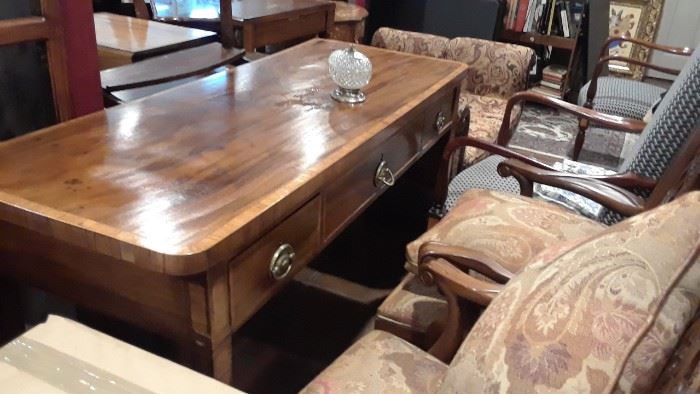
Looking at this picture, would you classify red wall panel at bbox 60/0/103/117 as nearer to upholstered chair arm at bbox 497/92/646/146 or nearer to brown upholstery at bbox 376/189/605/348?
brown upholstery at bbox 376/189/605/348

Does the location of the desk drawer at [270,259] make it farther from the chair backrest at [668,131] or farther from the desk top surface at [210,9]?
the desk top surface at [210,9]

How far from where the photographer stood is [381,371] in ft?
3.65

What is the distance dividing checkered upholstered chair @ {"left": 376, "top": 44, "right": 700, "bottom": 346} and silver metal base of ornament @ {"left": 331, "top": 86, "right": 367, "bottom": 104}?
0.36 meters

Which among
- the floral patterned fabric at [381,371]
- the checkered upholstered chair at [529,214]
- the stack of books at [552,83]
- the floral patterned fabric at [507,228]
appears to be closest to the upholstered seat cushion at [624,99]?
the stack of books at [552,83]

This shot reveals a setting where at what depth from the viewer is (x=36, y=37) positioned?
4.15 feet

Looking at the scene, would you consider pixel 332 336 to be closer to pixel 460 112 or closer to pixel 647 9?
pixel 460 112

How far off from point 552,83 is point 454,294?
3164 mm

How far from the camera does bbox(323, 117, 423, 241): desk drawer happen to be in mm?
1209

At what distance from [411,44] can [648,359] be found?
255 cm

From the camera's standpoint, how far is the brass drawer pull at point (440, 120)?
1.76m

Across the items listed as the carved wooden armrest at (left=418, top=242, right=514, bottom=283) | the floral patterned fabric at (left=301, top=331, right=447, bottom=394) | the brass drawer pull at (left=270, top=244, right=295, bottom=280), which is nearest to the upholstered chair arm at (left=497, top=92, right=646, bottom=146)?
the carved wooden armrest at (left=418, top=242, right=514, bottom=283)

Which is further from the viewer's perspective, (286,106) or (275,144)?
(286,106)

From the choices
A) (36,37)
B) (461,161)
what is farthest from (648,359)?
(461,161)

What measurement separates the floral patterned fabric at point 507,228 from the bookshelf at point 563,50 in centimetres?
255
